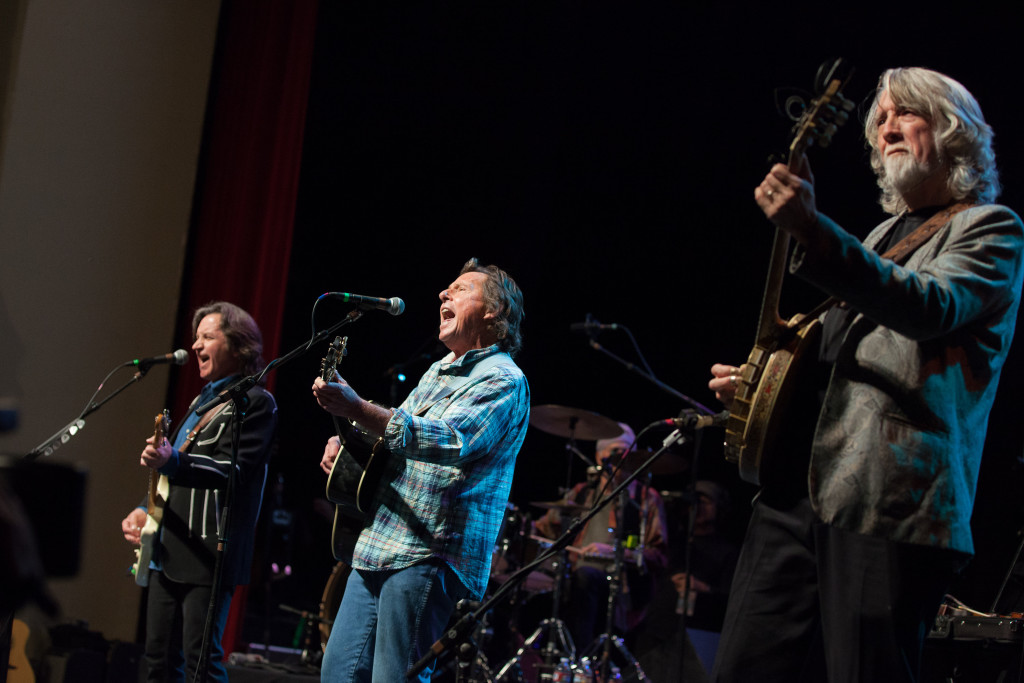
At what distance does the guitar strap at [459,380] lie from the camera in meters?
3.05

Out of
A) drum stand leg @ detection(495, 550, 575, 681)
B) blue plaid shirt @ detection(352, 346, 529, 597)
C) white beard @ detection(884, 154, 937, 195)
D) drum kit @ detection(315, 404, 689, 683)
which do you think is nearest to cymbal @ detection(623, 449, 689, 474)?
drum kit @ detection(315, 404, 689, 683)

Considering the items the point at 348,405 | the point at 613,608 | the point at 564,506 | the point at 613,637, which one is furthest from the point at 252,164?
the point at 348,405

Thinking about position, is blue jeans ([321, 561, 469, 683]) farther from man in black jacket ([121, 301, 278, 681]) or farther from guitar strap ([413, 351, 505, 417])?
man in black jacket ([121, 301, 278, 681])

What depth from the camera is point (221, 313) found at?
4.46m

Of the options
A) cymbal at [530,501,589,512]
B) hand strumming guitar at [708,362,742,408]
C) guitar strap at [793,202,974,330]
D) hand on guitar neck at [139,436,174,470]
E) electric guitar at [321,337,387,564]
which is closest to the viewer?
guitar strap at [793,202,974,330]

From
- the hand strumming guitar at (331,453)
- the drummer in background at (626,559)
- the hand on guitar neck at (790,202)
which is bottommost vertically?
the drummer in background at (626,559)

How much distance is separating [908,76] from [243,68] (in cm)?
592

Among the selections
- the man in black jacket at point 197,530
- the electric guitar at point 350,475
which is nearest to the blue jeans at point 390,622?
the electric guitar at point 350,475

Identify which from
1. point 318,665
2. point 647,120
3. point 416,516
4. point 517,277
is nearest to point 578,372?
point 517,277

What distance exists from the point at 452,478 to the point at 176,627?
1736 millimetres

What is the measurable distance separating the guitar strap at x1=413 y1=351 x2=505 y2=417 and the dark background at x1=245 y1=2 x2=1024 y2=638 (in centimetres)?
387

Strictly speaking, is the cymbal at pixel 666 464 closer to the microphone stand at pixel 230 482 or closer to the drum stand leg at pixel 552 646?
the drum stand leg at pixel 552 646

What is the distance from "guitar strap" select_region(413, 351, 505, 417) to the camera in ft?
10.0

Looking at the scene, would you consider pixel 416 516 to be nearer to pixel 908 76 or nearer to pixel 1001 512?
pixel 908 76
